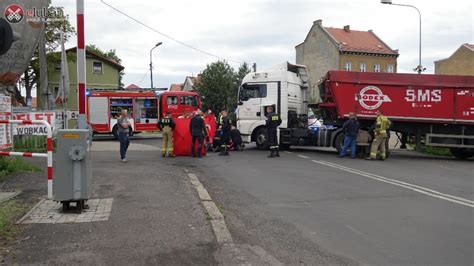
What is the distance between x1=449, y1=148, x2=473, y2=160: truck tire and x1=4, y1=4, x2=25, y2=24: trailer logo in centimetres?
1482

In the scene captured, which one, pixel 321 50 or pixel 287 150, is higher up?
pixel 321 50

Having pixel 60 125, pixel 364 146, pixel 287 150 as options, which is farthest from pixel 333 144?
pixel 60 125

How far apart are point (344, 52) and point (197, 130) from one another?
50908mm

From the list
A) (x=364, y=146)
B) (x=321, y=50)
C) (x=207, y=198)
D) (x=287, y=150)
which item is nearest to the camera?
(x=207, y=198)

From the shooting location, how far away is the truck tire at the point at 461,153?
17.1 m

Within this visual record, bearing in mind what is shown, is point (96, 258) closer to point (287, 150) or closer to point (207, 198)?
point (207, 198)

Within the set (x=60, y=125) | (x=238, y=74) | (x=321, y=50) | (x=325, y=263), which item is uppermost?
(x=321, y=50)

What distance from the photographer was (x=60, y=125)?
16844 mm

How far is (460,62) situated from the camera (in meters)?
56.2

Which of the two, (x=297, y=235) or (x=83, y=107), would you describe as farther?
(x=83, y=107)

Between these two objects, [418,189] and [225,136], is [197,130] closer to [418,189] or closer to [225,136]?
[225,136]

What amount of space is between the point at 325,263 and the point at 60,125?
14.1 m

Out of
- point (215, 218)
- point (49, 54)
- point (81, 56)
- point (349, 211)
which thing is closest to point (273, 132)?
point (349, 211)

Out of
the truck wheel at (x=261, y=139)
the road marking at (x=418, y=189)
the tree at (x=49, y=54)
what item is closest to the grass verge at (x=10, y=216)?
the road marking at (x=418, y=189)
